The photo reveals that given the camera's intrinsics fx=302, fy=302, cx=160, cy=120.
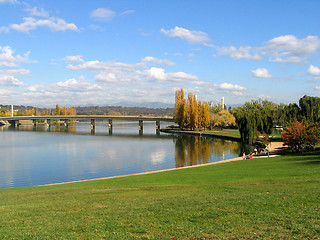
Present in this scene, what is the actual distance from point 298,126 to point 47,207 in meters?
32.6

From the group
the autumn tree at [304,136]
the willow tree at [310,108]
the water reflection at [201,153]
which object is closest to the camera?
the autumn tree at [304,136]

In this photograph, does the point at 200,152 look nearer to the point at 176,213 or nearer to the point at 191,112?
the point at 176,213

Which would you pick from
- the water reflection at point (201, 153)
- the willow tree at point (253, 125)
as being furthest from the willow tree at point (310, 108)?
the water reflection at point (201, 153)

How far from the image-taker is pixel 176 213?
10.6 metres

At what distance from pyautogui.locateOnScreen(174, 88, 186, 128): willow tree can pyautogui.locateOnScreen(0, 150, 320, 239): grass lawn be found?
86.0 metres

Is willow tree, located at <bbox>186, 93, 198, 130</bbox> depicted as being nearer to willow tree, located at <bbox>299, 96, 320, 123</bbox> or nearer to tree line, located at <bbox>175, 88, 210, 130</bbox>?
tree line, located at <bbox>175, 88, 210, 130</bbox>

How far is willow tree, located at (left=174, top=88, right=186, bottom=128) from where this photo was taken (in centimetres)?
10234

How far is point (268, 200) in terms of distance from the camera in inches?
465

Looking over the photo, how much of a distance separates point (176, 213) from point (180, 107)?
93655mm

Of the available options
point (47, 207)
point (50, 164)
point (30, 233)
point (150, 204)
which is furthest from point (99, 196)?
point (50, 164)

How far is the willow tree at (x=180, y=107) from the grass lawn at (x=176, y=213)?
8601 centimetres

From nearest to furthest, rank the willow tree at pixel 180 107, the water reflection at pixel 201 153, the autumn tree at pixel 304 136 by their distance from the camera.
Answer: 1. the autumn tree at pixel 304 136
2. the water reflection at pixel 201 153
3. the willow tree at pixel 180 107

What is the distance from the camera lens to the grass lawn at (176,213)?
27.8ft

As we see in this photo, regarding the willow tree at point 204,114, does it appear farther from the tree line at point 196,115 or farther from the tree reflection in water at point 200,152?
the tree reflection in water at point 200,152
